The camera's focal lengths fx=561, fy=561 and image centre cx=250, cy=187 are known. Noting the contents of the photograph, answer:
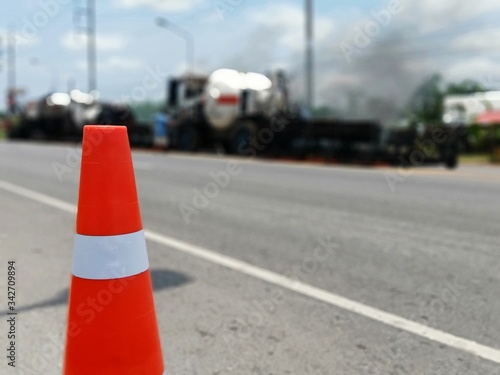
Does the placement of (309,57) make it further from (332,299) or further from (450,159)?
(332,299)

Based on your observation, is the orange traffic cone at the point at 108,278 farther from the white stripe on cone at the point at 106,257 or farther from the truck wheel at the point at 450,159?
the truck wheel at the point at 450,159

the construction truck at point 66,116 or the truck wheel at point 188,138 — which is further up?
the construction truck at point 66,116

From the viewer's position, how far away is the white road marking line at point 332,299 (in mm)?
3129

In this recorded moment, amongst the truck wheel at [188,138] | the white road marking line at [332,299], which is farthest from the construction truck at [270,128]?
the white road marking line at [332,299]

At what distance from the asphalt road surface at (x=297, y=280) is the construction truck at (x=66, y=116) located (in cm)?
2127

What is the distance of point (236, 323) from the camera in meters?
3.50

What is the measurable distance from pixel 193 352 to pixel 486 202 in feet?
22.7

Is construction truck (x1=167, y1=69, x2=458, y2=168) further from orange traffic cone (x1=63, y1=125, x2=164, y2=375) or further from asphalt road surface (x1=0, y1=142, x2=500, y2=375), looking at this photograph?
orange traffic cone (x1=63, y1=125, x2=164, y2=375)

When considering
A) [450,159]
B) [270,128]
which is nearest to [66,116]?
[270,128]

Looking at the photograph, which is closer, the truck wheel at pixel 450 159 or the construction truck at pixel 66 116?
the truck wheel at pixel 450 159

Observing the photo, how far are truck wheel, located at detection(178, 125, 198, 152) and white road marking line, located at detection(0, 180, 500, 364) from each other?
17133 millimetres

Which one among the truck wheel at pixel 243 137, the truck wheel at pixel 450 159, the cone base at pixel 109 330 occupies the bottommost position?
the cone base at pixel 109 330

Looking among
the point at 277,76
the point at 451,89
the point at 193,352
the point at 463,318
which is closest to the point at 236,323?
the point at 193,352

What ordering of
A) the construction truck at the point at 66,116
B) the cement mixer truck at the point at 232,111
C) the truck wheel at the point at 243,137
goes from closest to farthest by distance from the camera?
the cement mixer truck at the point at 232,111 < the truck wheel at the point at 243,137 < the construction truck at the point at 66,116
